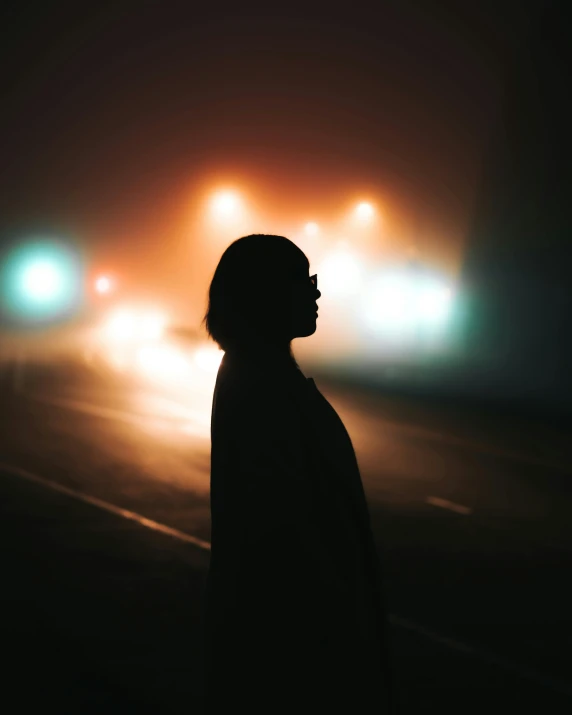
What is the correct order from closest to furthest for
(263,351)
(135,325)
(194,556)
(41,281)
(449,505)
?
(263,351) < (194,556) < (449,505) < (41,281) < (135,325)

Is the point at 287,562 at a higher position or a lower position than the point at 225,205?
lower

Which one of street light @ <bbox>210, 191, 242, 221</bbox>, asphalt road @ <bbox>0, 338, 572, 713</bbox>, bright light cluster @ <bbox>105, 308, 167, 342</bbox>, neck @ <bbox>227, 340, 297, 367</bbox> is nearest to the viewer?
neck @ <bbox>227, 340, 297, 367</bbox>

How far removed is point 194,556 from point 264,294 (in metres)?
4.90

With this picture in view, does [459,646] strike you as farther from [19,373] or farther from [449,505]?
[19,373]

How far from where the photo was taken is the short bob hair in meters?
2.40

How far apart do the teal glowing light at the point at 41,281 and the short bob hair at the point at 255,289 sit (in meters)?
29.8

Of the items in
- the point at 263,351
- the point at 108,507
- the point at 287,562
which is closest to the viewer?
the point at 287,562

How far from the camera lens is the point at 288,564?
7.17 ft

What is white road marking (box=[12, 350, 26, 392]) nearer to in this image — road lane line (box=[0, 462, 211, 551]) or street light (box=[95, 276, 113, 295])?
road lane line (box=[0, 462, 211, 551])

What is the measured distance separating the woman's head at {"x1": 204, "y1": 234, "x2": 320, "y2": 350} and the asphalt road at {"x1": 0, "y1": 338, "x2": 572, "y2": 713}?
9.64 feet

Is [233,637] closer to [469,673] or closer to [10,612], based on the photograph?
[469,673]

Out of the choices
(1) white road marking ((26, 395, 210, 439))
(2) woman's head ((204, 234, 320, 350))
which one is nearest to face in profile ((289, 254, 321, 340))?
(2) woman's head ((204, 234, 320, 350))

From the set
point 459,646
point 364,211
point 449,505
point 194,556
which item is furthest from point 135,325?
point 459,646

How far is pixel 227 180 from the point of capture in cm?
3819
